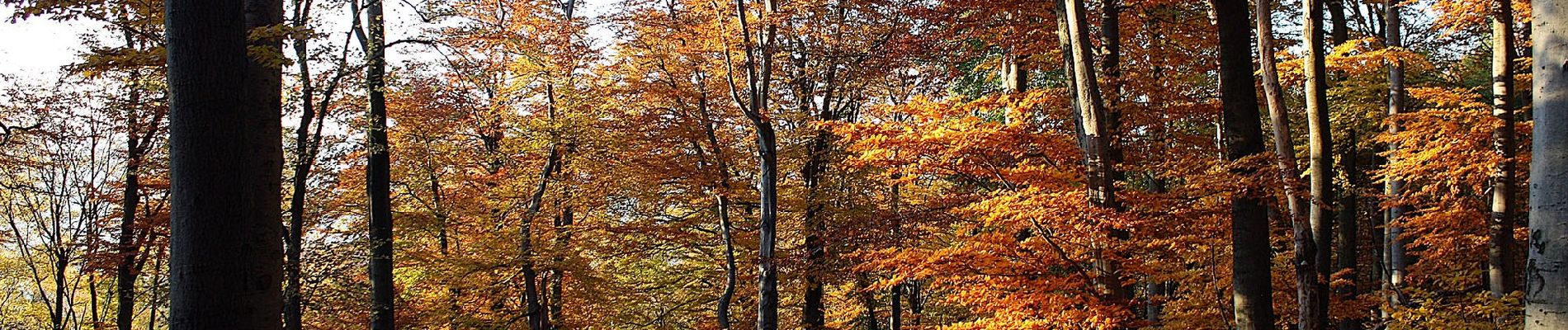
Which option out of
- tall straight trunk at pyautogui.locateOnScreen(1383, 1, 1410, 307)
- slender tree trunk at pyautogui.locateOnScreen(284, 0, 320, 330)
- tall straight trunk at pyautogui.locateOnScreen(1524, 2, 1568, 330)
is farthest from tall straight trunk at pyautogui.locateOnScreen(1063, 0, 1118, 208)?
slender tree trunk at pyautogui.locateOnScreen(284, 0, 320, 330)

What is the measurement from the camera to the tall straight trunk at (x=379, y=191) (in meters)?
10.3

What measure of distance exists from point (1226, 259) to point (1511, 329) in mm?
3094

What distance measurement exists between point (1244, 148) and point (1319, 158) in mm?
485

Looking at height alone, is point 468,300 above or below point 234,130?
below

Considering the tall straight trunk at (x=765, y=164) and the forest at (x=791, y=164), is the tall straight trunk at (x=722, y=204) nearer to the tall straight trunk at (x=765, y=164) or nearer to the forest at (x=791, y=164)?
the forest at (x=791, y=164)

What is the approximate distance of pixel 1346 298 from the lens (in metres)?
10.8

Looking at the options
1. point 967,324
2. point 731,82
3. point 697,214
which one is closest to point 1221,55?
point 967,324

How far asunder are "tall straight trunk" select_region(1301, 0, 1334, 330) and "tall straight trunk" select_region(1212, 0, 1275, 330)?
336 mm

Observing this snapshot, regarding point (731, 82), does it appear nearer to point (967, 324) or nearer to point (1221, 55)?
point (967, 324)

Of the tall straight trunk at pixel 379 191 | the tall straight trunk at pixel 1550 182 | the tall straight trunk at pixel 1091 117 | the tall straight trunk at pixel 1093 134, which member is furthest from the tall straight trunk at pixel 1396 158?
the tall straight trunk at pixel 379 191

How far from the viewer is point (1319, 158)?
685 centimetres

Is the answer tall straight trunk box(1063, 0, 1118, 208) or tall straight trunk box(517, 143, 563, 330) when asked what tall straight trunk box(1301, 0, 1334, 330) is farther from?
tall straight trunk box(517, 143, 563, 330)

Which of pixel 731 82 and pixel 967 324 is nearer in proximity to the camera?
pixel 967 324

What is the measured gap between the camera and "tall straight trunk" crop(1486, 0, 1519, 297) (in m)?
8.30
